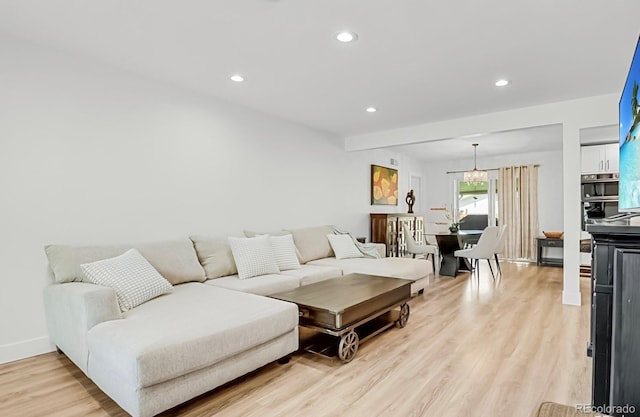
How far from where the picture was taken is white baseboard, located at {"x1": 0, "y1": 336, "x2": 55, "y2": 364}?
256cm

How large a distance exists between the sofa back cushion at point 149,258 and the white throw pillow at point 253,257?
1.21ft

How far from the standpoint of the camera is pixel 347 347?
2.56 metres

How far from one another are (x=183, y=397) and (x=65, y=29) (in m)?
2.56

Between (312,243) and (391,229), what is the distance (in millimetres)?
2019

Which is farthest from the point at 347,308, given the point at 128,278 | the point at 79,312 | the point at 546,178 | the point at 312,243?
the point at 546,178

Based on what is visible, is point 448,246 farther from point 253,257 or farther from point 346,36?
point 346,36

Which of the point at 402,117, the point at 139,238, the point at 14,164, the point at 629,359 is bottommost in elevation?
the point at 629,359

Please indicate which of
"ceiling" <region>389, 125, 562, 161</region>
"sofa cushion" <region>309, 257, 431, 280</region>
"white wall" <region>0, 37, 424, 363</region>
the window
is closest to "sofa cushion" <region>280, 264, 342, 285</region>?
"sofa cushion" <region>309, 257, 431, 280</region>

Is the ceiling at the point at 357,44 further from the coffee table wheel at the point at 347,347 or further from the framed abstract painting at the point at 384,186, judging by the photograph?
the framed abstract painting at the point at 384,186

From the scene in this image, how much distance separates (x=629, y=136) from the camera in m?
1.93

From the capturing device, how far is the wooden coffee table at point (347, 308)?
8.35ft

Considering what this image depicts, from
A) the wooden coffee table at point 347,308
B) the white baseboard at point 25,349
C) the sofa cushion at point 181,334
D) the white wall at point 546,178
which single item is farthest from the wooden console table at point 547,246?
the white baseboard at point 25,349

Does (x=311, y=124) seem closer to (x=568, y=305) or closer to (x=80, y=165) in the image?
(x=80, y=165)

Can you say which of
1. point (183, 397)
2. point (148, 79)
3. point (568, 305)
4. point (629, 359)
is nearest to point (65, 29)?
point (148, 79)
